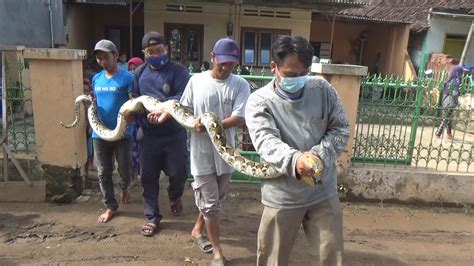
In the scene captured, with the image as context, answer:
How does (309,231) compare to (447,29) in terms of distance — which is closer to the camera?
(309,231)

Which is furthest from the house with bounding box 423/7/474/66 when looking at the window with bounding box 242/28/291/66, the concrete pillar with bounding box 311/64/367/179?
the concrete pillar with bounding box 311/64/367/179

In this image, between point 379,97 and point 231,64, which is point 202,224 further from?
point 379,97

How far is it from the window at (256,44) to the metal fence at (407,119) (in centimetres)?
890

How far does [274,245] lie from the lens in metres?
2.58

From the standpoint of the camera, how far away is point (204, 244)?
3.79 meters

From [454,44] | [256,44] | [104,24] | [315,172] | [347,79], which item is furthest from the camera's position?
[454,44]

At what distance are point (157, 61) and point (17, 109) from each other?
6.99 feet

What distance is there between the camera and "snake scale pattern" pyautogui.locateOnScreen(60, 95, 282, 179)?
2.60 metres

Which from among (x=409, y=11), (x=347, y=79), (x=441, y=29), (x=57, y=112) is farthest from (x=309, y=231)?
(x=409, y=11)

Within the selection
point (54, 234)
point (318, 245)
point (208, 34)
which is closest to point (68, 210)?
point (54, 234)

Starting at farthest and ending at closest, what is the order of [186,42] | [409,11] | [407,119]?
[409,11] → [186,42] → [407,119]

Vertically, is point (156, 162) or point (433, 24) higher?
point (433, 24)

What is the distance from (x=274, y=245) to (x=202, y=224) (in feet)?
4.85

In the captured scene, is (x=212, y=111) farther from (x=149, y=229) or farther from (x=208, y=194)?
(x=149, y=229)
